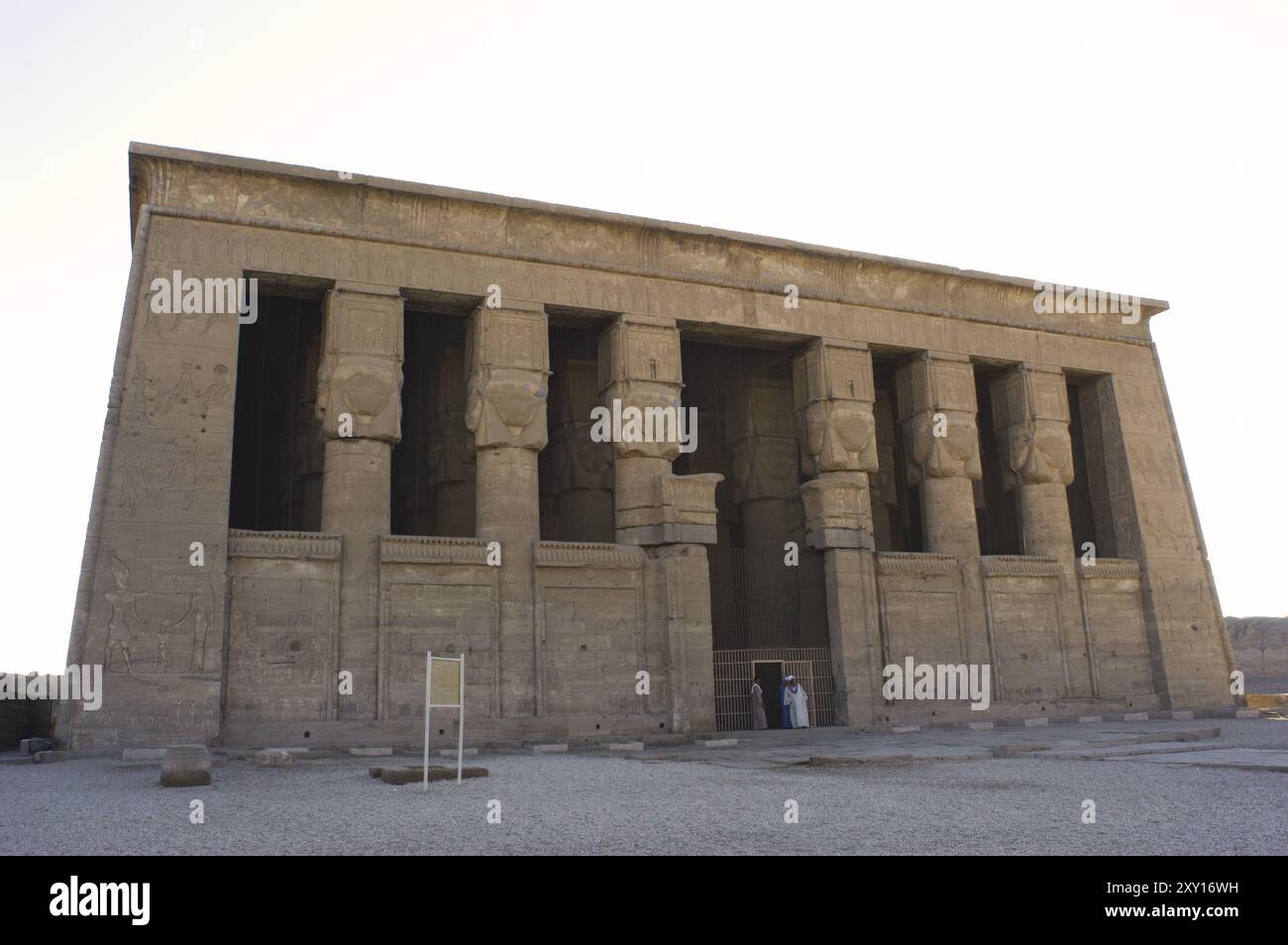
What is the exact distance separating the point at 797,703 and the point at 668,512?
3.68 meters

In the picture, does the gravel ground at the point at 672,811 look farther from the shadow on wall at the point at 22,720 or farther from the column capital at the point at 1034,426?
the column capital at the point at 1034,426

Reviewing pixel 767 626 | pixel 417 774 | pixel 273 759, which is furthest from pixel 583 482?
pixel 417 774

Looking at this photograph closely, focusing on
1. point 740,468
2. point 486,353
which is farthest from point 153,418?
point 740,468

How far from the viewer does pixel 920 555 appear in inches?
681

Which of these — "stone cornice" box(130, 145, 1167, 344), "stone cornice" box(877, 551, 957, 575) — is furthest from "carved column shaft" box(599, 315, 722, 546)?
"stone cornice" box(877, 551, 957, 575)

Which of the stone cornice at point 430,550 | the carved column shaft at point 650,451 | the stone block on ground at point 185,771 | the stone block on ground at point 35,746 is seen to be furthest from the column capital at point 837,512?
the stone block on ground at point 35,746

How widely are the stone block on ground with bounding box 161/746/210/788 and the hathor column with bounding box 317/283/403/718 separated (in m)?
4.13

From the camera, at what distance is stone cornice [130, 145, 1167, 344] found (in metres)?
14.4

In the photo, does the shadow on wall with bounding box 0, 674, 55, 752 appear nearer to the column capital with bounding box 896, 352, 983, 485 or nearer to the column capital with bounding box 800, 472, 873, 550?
the column capital with bounding box 800, 472, 873, 550

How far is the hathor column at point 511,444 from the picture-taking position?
14578 millimetres

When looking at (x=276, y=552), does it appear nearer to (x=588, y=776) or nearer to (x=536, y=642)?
(x=536, y=642)

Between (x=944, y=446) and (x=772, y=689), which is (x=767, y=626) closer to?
(x=772, y=689)

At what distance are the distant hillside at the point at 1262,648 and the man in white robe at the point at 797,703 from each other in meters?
21.9

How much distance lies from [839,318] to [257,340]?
34.1ft
